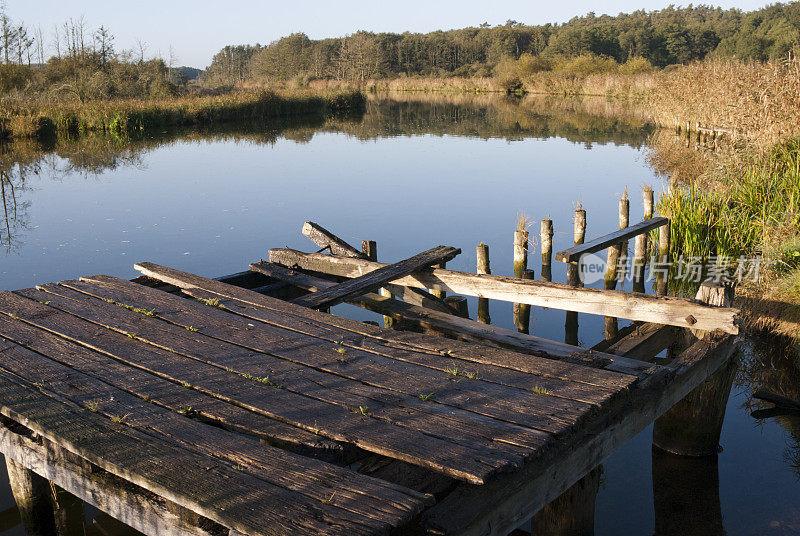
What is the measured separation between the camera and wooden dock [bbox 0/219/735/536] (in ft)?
8.62

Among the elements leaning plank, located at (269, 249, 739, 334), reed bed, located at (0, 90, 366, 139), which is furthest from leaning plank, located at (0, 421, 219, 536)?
reed bed, located at (0, 90, 366, 139)

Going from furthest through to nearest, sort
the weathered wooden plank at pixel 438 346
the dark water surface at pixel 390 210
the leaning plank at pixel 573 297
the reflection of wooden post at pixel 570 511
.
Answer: the dark water surface at pixel 390 210
the leaning plank at pixel 573 297
the weathered wooden plank at pixel 438 346
the reflection of wooden post at pixel 570 511

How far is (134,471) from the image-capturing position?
2.73 meters

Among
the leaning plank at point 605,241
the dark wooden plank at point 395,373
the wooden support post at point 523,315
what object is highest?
the leaning plank at point 605,241

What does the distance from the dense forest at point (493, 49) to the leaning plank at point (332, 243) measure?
51490 millimetres

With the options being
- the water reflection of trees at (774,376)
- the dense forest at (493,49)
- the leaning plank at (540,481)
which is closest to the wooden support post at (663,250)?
the water reflection of trees at (774,376)

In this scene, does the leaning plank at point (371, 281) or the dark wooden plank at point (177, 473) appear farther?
the leaning plank at point (371, 281)

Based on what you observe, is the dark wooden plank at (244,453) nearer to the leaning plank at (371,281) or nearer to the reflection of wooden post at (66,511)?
the reflection of wooden post at (66,511)

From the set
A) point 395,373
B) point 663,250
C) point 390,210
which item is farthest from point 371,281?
point 390,210

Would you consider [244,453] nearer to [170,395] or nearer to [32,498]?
[170,395]

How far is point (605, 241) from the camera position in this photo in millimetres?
7504

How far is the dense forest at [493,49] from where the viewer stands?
63.8m

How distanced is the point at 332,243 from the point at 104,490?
178 inches

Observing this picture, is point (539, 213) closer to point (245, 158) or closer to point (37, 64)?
point (245, 158)
